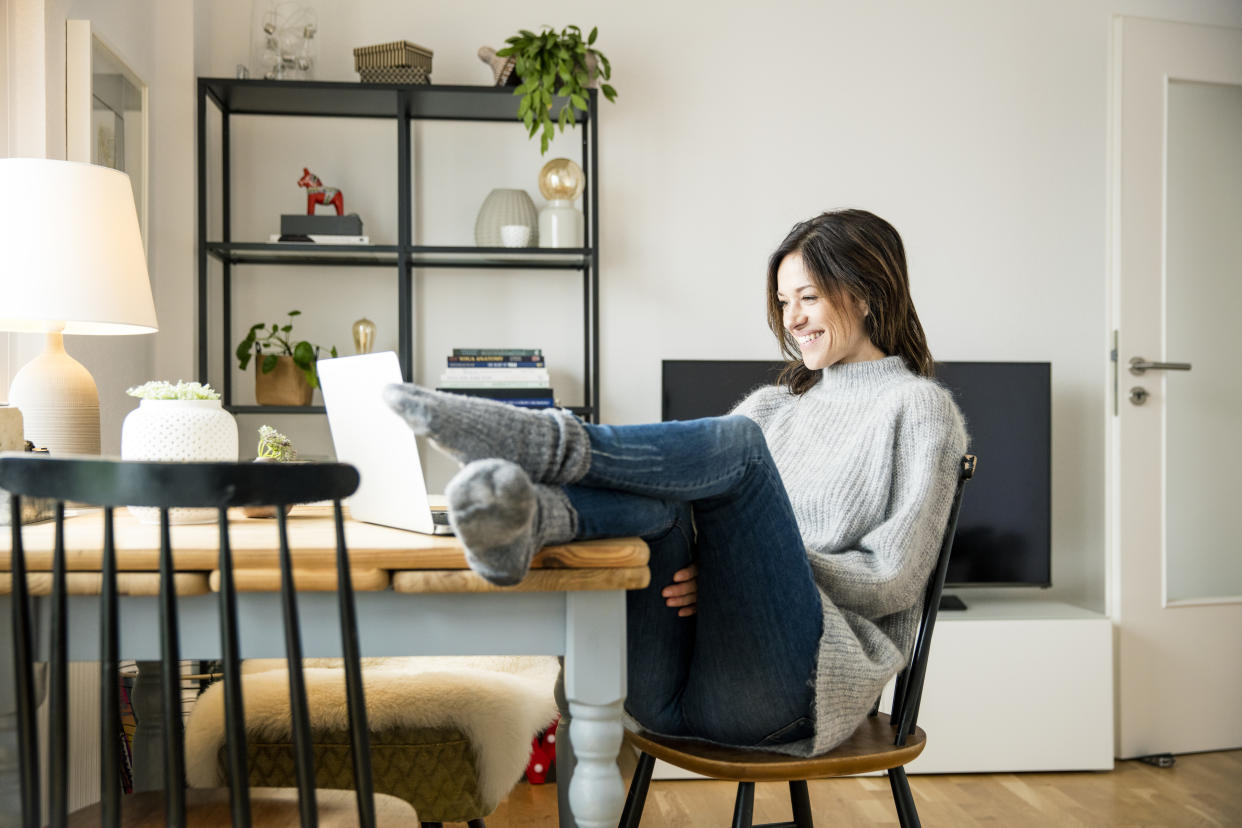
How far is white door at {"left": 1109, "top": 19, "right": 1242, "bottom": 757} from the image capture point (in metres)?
2.83

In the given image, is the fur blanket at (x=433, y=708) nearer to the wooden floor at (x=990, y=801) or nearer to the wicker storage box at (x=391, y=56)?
the wooden floor at (x=990, y=801)

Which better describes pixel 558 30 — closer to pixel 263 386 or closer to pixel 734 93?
pixel 734 93

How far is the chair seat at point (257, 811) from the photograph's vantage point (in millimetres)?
1010

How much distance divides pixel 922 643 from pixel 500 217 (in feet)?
6.02

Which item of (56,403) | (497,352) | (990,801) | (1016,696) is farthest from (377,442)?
(1016,696)

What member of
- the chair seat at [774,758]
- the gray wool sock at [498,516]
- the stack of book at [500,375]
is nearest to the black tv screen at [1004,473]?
the stack of book at [500,375]

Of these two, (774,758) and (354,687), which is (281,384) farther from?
(354,687)

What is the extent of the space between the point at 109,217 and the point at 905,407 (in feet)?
4.17

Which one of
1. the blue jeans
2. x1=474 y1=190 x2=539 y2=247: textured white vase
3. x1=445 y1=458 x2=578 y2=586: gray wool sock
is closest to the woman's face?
the blue jeans

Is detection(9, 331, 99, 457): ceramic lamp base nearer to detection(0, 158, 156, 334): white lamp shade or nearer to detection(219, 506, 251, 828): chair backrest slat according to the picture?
detection(0, 158, 156, 334): white lamp shade

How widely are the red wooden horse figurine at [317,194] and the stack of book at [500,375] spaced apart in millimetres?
547

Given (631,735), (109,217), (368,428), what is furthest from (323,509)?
(109,217)

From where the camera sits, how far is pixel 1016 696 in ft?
8.85

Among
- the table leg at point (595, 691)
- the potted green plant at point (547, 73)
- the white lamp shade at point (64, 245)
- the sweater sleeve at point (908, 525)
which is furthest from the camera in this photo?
the potted green plant at point (547, 73)
